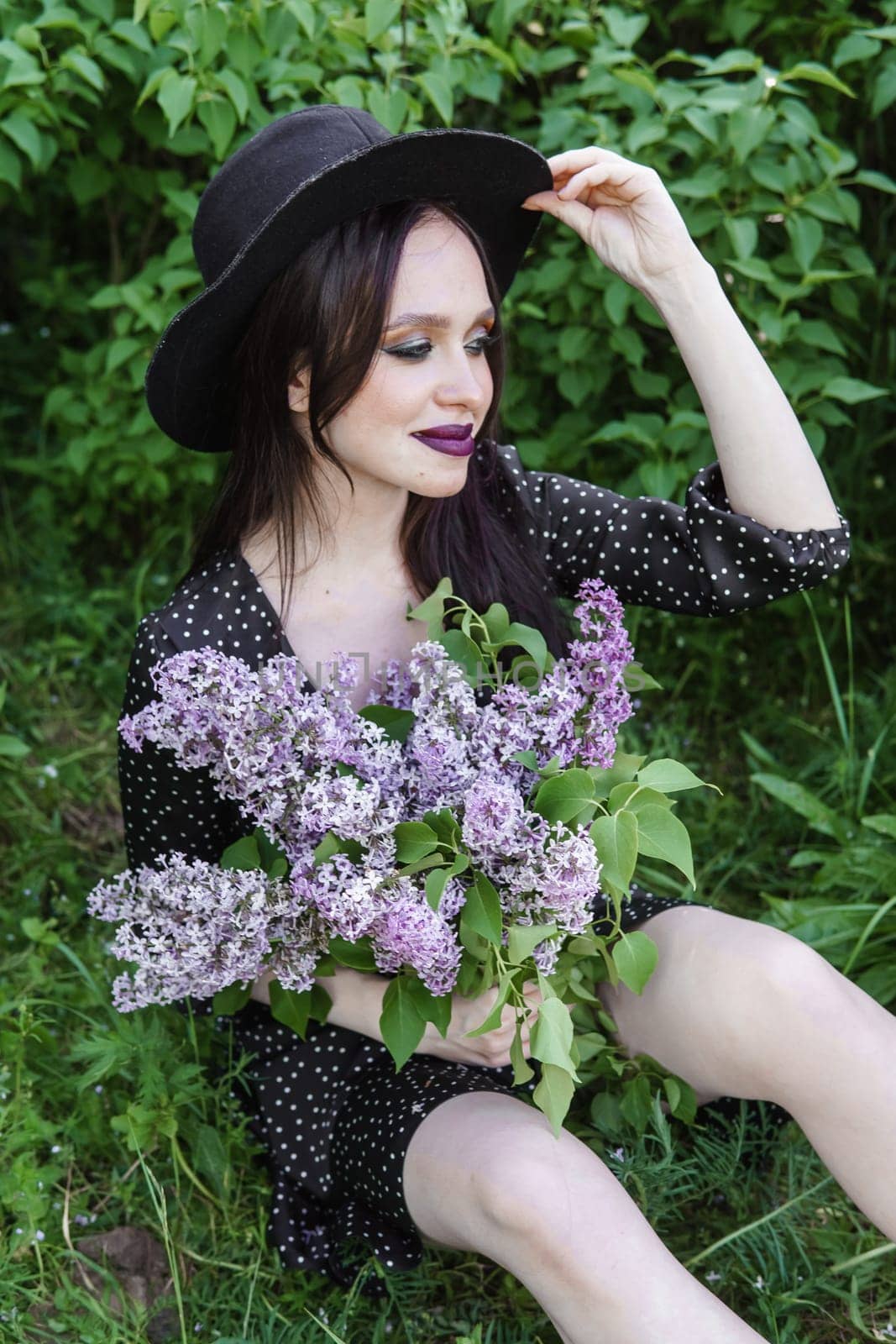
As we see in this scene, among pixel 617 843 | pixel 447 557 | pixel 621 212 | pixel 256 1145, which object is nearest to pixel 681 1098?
pixel 617 843

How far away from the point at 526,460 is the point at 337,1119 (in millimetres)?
1523

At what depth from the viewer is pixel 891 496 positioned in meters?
3.12

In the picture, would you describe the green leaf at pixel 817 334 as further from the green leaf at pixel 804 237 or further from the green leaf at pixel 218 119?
the green leaf at pixel 218 119

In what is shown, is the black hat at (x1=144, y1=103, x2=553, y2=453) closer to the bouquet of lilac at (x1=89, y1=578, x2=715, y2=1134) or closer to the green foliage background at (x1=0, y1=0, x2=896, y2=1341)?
the bouquet of lilac at (x1=89, y1=578, x2=715, y2=1134)

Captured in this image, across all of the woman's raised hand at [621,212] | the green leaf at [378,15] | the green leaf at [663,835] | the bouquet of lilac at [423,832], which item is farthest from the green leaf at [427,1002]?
the green leaf at [378,15]

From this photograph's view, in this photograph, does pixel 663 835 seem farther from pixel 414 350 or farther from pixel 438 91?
pixel 438 91

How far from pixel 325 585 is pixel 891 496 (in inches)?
63.9

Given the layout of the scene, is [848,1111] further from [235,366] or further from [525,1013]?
[235,366]

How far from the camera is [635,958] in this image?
166 cm

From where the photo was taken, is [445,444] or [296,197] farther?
[445,444]

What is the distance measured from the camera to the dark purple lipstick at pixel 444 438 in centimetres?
183

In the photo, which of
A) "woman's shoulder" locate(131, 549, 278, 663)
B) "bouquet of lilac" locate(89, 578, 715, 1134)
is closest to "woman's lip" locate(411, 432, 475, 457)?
"bouquet of lilac" locate(89, 578, 715, 1134)

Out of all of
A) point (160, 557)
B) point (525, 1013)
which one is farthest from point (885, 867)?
point (160, 557)

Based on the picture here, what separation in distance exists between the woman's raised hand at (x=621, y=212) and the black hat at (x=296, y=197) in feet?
0.12
